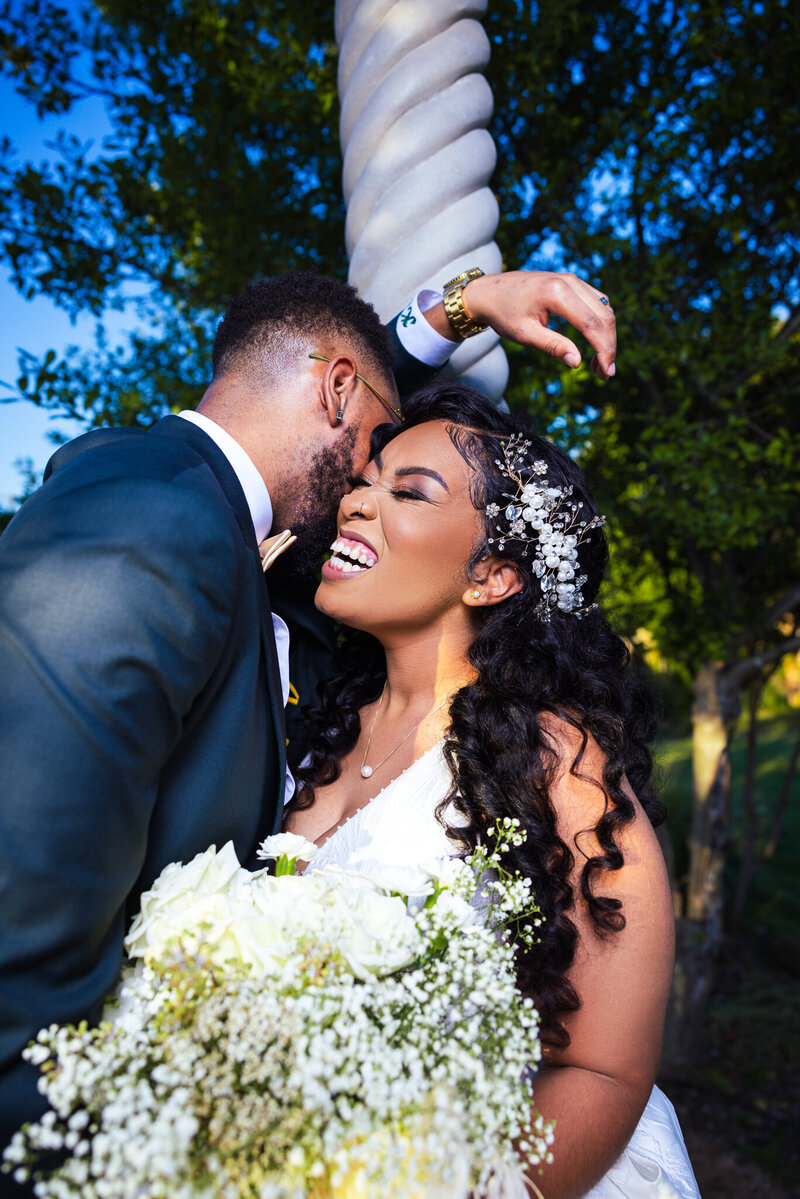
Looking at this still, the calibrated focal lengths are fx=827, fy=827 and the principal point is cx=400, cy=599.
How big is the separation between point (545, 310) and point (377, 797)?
150 centimetres

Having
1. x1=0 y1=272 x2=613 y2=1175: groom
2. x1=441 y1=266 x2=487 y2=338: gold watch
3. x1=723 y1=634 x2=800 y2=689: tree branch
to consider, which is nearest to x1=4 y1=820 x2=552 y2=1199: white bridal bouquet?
x1=0 y1=272 x2=613 y2=1175: groom

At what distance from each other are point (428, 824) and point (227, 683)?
84 centimetres

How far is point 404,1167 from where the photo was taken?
3.83ft

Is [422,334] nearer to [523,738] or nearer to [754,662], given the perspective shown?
[523,738]

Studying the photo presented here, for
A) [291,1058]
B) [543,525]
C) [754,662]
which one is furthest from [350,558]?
[754,662]

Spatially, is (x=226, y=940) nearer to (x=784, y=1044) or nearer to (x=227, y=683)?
(x=227, y=683)

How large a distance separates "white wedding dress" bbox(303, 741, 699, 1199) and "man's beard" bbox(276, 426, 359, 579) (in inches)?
29.0

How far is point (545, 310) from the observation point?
2342 millimetres

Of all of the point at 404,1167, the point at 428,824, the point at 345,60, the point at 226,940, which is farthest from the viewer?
the point at 345,60

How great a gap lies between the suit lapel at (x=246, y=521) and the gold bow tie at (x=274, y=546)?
12.9 inches

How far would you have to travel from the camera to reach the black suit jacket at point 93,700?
133 cm

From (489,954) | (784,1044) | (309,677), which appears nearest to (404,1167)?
(489,954)

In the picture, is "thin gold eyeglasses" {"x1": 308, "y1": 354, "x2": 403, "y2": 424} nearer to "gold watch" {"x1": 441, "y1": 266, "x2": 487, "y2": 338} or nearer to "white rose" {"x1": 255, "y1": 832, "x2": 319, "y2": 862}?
"gold watch" {"x1": 441, "y1": 266, "x2": 487, "y2": 338}

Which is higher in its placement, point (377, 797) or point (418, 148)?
point (418, 148)
